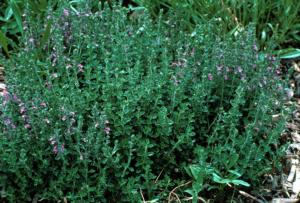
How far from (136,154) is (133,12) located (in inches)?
66.9

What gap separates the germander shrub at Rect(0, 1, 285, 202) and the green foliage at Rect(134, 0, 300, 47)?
564 mm

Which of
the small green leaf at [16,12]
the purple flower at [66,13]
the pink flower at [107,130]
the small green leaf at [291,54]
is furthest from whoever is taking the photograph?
the small green leaf at [291,54]

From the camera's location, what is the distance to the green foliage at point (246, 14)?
143 inches

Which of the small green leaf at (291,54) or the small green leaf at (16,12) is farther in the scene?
the small green leaf at (291,54)

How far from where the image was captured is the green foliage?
3.64 m

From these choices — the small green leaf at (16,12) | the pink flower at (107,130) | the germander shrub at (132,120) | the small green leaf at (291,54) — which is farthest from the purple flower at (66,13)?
the small green leaf at (291,54)

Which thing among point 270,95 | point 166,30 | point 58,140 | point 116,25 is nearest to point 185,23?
point 166,30

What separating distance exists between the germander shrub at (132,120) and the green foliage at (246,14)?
564 millimetres

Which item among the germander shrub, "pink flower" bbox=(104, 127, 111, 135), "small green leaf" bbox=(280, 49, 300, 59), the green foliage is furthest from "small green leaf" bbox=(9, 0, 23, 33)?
"small green leaf" bbox=(280, 49, 300, 59)

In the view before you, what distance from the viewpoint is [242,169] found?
8.32 feet

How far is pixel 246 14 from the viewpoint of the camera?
3762 mm

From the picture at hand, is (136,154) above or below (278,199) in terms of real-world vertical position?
above

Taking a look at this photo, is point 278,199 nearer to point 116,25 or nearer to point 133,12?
point 116,25

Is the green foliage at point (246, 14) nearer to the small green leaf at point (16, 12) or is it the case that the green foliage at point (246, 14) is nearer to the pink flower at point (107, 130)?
the small green leaf at point (16, 12)
